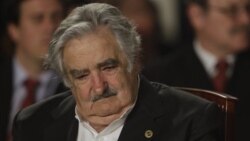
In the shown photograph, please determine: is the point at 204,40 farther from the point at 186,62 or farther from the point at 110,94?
the point at 110,94

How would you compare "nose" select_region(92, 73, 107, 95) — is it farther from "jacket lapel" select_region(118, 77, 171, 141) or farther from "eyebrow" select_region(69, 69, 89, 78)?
"jacket lapel" select_region(118, 77, 171, 141)

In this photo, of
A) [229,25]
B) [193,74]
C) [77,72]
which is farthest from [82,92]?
[229,25]

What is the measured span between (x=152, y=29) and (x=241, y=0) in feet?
3.59

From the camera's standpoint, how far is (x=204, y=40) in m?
5.42

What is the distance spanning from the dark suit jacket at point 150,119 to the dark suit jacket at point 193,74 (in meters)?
1.52

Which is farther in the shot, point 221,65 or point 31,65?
point 31,65

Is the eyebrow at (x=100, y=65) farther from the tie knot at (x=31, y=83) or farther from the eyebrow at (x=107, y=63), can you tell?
the tie knot at (x=31, y=83)

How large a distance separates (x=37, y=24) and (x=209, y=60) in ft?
3.99

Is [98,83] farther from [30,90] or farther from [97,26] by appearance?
[30,90]

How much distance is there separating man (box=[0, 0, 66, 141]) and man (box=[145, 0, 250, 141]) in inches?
30.6

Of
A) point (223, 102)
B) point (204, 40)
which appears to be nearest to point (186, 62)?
point (204, 40)

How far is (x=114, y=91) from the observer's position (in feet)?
10.4

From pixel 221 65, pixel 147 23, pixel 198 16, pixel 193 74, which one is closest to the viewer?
pixel 193 74

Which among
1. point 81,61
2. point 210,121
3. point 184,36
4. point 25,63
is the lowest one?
point 184,36
